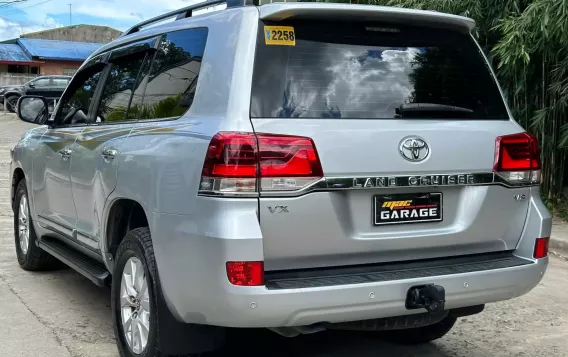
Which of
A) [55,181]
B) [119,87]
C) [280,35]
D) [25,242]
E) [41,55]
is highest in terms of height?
[41,55]

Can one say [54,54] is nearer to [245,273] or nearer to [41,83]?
[41,83]

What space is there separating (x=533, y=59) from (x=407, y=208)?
236 inches

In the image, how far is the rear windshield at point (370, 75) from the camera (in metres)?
3.13

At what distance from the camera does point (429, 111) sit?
134 inches

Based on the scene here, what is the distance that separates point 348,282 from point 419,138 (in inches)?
30.5

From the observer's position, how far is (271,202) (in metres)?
2.93

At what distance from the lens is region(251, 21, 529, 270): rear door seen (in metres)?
3.03

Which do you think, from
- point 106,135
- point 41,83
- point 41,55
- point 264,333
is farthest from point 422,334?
point 41,55

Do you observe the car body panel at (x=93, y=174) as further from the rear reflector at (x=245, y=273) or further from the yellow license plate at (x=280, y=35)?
the rear reflector at (x=245, y=273)

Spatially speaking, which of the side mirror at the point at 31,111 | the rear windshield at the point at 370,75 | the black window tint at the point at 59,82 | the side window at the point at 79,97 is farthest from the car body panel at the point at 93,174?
the black window tint at the point at 59,82

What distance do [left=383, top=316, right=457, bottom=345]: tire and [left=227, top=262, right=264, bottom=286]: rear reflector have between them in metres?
1.72

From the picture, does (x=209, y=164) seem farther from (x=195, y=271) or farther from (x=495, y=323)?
(x=495, y=323)

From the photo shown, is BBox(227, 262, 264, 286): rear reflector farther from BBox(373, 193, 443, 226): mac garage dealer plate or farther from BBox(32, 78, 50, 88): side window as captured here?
BBox(32, 78, 50, 88): side window

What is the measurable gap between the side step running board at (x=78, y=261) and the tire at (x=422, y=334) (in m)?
1.86
